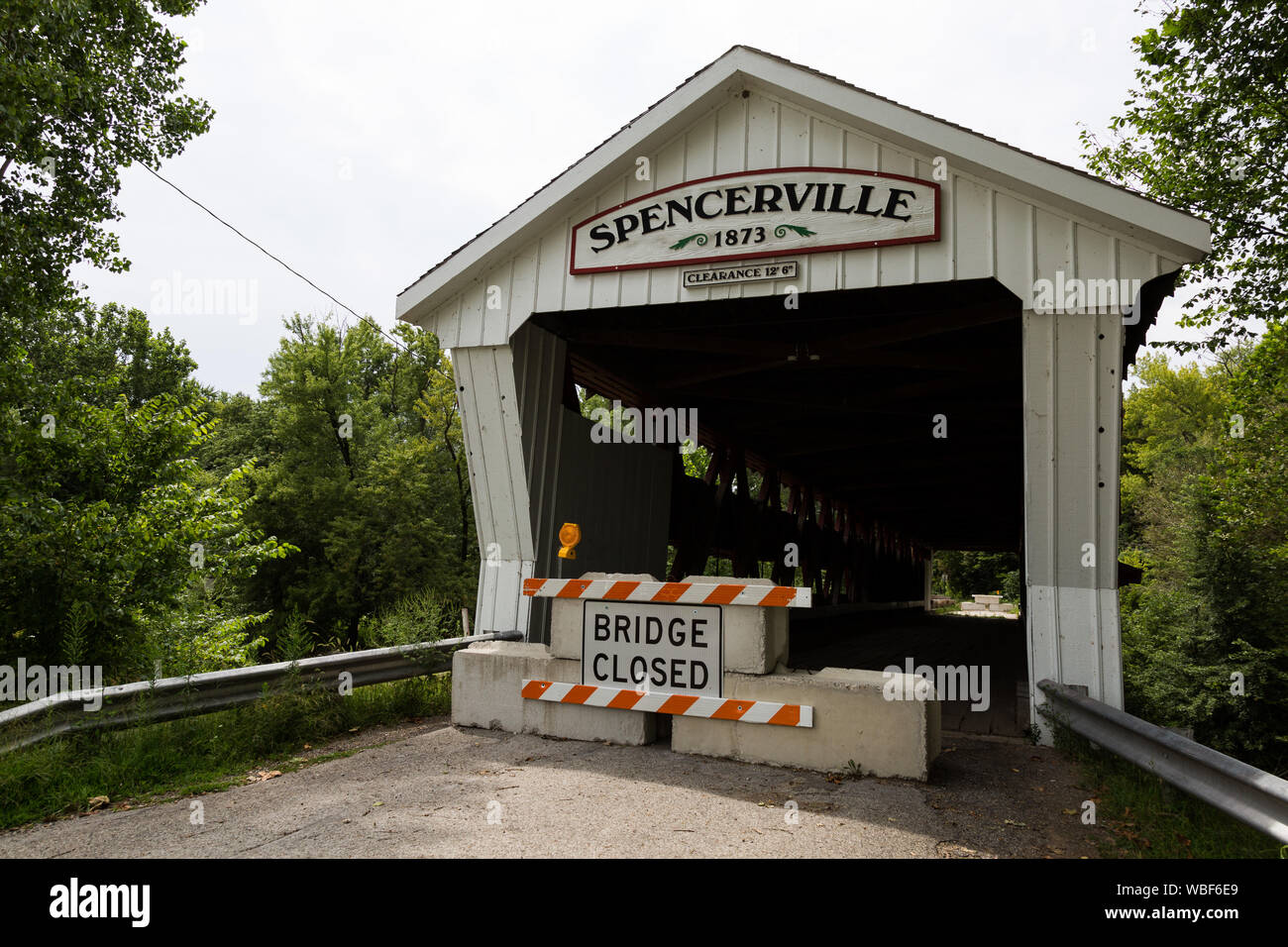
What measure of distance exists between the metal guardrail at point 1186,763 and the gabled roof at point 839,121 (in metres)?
3.59

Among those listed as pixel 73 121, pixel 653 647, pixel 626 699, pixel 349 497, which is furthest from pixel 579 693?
pixel 349 497

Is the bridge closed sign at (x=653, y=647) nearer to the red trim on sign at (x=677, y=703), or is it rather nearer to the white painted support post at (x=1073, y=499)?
the red trim on sign at (x=677, y=703)

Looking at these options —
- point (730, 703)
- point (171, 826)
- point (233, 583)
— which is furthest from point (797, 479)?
point (233, 583)

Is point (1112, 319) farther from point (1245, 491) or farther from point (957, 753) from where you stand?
point (1245, 491)

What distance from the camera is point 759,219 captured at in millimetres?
7289

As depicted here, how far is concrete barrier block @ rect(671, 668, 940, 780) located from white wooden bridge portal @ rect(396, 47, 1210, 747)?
6.98 feet

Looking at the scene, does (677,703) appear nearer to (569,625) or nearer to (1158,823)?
(569,625)

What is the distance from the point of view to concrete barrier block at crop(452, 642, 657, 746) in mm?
5820

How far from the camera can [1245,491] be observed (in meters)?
14.3

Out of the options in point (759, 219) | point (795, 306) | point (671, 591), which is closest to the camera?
point (671, 591)

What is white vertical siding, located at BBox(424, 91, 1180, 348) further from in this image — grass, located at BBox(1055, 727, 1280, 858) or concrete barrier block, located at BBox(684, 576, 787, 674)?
grass, located at BBox(1055, 727, 1280, 858)

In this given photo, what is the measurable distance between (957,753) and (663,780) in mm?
2451

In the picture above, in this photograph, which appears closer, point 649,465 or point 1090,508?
point 1090,508

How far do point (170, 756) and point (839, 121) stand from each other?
7389 millimetres
